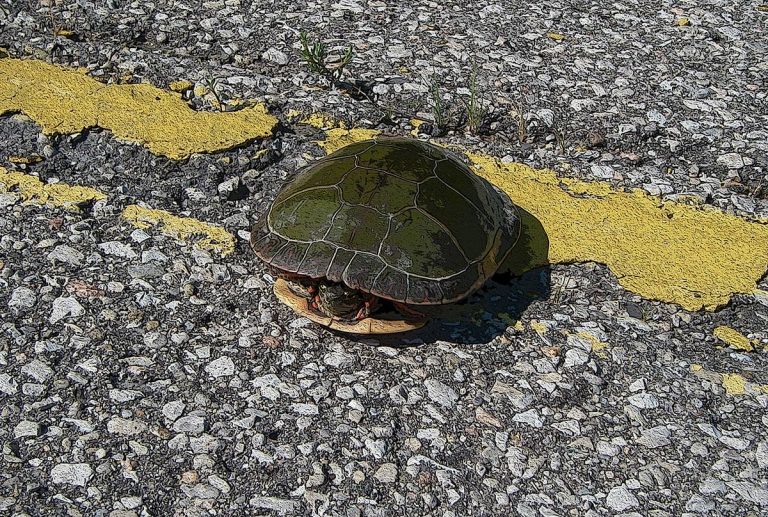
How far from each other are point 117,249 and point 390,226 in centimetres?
126

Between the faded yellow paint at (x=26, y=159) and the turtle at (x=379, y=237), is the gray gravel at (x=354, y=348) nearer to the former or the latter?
the faded yellow paint at (x=26, y=159)

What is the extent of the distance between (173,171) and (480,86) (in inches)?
71.2

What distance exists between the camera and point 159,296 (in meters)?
3.61

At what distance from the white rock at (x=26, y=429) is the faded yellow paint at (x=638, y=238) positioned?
6.63 feet

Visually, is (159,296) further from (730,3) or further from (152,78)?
(730,3)

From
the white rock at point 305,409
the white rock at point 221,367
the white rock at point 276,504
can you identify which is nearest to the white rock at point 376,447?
the white rock at point 305,409

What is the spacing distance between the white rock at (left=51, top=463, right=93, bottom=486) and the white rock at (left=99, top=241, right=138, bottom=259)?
1.13m

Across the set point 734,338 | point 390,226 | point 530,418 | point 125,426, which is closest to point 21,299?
point 125,426

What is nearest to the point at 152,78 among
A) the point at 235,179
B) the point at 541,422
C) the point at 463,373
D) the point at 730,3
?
the point at 235,179

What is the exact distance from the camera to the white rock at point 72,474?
112 inches

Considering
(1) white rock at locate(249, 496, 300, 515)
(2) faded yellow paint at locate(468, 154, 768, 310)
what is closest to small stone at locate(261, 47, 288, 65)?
(2) faded yellow paint at locate(468, 154, 768, 310)

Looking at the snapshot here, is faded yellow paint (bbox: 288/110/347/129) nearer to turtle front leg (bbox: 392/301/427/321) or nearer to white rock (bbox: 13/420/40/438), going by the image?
turtle front leg (bbox: 392/301/427/321)

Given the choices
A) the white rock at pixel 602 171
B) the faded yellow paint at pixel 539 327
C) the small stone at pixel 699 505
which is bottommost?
the faded yellow paint at pixel 539 327

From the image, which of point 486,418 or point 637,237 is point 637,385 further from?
point 637,237
